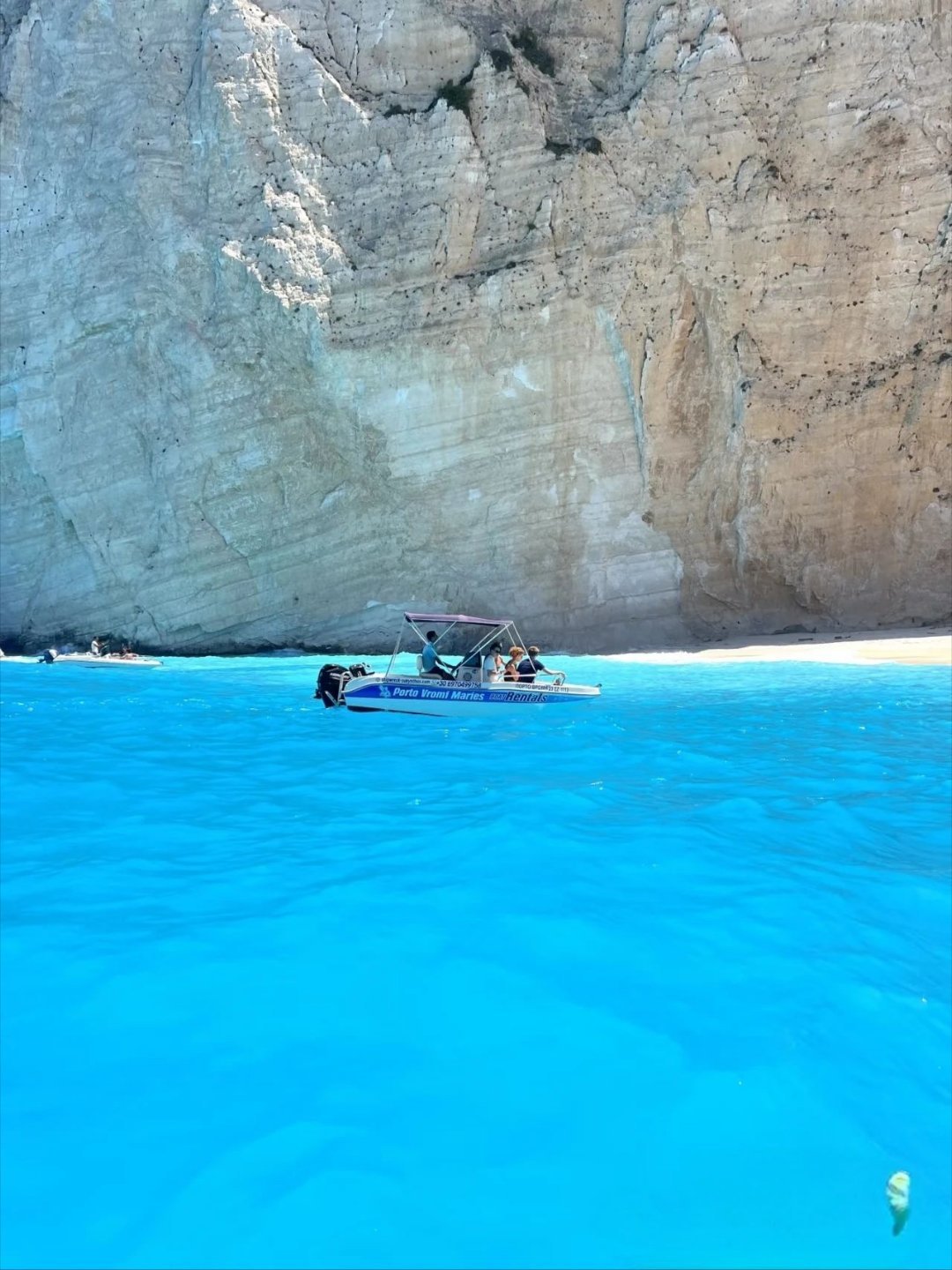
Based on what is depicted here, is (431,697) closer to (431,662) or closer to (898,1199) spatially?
(431,662)

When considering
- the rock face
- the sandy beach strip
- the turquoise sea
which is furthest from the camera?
the rock face

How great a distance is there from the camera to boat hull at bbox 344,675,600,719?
1471 cm

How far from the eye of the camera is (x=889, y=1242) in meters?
2.92

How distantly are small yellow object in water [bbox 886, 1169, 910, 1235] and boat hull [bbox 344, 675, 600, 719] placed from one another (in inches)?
461

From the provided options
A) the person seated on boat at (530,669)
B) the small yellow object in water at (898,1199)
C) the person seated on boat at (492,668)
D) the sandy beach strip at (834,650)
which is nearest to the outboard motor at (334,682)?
the person seated on boat at (492,668)

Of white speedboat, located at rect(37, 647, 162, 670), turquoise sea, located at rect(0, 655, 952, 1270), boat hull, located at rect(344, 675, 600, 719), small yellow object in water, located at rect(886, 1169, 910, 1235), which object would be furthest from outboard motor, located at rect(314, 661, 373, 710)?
small yellow object in water, located at rect(886, 1169, 910, 1235)

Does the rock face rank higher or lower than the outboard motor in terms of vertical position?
higher

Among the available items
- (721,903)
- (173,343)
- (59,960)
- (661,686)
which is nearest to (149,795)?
(59,960)

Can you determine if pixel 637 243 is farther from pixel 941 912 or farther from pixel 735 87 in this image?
pixel 941 912

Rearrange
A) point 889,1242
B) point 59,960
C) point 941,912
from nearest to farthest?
point 889,1242
point 59,960
point 941,912

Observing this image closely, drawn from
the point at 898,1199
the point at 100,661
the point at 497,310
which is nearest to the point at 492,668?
the point at 898,1199

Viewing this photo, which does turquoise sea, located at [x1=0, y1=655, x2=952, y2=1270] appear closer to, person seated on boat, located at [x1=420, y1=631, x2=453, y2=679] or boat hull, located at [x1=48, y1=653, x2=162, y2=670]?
A: person seated on boat, located at [x1=420, y1=631, x2=453, y2=679]

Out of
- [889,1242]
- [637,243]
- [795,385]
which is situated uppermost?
[637,243]

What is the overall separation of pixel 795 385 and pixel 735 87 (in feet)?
28.6
